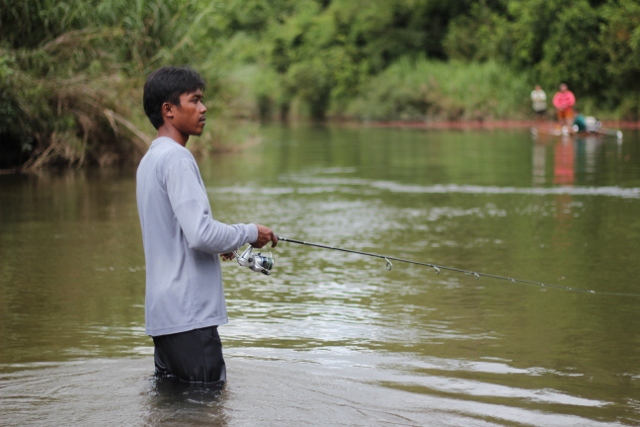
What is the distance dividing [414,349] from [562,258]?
11.7ft

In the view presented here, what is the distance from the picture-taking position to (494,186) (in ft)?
53.9

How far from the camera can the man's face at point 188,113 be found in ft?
15.3

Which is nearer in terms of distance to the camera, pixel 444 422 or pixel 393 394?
pixel 444 422

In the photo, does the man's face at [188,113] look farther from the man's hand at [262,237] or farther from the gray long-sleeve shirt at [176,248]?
the man's hand at [262,237]

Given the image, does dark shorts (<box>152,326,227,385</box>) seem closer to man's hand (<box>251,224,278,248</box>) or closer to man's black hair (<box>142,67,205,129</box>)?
man's hand (<box>251,224,278,248</box>)

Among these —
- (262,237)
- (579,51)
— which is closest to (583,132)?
(579,51)

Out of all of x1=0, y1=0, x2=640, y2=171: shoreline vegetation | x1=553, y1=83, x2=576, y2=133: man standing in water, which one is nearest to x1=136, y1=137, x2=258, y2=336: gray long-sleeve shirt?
x1=0, y1=0, x2=640, y2=171: shoreline vegetation

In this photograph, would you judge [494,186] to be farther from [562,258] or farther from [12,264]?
[12,264]

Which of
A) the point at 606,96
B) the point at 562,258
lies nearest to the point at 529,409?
the point at 562,258

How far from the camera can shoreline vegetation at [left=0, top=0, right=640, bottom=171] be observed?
66.7 ft

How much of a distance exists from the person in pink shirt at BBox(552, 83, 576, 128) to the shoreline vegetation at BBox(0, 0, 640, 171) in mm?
5065

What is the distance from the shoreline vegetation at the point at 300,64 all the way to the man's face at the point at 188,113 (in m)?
14.1

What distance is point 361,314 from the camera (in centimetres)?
745

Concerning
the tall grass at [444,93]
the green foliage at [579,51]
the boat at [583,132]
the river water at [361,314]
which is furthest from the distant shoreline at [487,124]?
the river water at [361,314]
